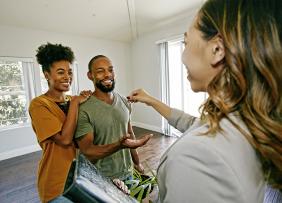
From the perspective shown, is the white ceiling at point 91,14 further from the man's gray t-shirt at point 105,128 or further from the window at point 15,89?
the man's gray t-shirt at point 105,128

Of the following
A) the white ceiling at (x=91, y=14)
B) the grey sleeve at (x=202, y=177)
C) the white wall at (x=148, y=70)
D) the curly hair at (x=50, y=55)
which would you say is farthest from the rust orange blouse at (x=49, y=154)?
the white wall at (x=148, y=70)

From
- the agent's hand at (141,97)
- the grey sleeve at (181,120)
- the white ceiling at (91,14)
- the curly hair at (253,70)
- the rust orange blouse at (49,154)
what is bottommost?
the rust orange blouse at (49,154)

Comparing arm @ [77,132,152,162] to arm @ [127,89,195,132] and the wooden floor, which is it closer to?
arm @ [127,89,195,132]

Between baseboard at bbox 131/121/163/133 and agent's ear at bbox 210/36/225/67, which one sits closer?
agent's ear at bbox 210/36/225/67

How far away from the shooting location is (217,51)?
42 cm

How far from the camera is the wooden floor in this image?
238 cm

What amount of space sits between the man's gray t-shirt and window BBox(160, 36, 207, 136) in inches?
124

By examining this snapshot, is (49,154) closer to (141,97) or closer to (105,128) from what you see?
(105,128)

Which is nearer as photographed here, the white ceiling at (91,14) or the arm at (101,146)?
the arm at (101,146)

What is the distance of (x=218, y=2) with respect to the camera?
0.42 m

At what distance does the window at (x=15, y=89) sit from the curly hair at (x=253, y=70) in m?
4.09

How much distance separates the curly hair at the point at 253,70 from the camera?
375 millimetres

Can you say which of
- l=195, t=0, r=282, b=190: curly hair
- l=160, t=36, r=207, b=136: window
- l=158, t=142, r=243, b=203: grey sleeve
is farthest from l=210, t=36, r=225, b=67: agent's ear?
l=160, t=36, r=207, b=136: window

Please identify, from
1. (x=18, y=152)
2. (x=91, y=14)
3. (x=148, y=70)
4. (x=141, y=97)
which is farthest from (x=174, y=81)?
(x=18, y=152)
